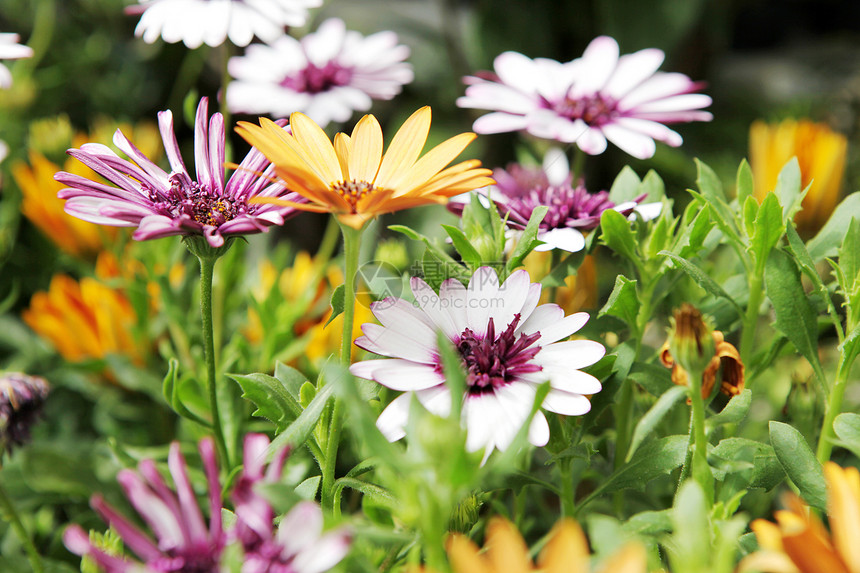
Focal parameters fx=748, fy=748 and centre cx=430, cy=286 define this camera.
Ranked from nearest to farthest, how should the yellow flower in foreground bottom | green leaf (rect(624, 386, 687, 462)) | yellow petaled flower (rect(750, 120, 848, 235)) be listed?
1. the yellow flower in foreground bottom
2. green leaf (rect(624, 386, 687, 462))
3. yellow petaled flower (rect(750, 120, 848, 235))

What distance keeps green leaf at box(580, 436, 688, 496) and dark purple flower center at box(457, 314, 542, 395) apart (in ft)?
0.26

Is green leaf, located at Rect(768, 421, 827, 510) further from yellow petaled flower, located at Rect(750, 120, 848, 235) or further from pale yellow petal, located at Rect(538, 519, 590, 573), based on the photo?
yellow petaled flower, located at Rect(750, 120, 848, 235)

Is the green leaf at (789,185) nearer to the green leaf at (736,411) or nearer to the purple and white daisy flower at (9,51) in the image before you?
the green leaf at (736,411)

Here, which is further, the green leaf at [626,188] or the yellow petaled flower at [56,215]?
the yellow petaled flower at [56,215]

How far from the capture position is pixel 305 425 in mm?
330

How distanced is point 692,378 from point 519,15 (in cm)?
124

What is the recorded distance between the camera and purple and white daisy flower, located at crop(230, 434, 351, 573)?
24 centimetres

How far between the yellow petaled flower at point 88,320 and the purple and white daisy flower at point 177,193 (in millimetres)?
278

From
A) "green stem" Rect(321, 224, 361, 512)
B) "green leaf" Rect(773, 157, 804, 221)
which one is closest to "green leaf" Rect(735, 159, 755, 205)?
"green leaf" Rect(773, 157, 804, 221)

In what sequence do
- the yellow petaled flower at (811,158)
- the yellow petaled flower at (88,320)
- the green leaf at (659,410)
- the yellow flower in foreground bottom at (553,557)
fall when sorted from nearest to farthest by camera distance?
the yellow flower in foreground bottom at (553,557), the green leaf at (659,410), the yellow petaled flower at (88,320), the yellow petaled flower at (811,158)

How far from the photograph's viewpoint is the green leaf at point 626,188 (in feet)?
1.59

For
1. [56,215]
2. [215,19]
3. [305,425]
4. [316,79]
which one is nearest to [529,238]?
[305,425]


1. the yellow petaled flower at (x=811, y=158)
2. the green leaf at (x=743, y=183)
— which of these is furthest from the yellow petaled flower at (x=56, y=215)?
the yellow petaled flower at (x=811, y=158)

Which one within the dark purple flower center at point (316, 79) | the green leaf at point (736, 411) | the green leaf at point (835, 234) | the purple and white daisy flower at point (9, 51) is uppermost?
the purple and white daisy flower at point (9, 51)
